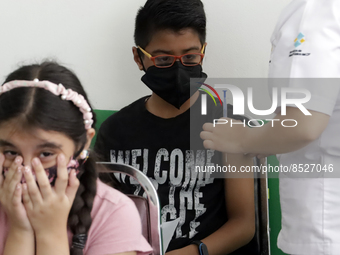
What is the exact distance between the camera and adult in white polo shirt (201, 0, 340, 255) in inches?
32.9

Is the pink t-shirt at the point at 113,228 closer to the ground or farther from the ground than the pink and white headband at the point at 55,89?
closer to the ground

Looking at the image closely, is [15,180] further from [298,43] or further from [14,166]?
[298,43]

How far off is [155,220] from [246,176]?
1.42ft

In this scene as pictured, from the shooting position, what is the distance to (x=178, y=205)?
1288mm

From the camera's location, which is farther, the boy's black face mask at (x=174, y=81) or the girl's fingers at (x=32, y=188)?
the boy's black face mask at (x=174, y=81)

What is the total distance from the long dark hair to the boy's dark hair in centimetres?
45

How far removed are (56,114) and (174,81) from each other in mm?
501

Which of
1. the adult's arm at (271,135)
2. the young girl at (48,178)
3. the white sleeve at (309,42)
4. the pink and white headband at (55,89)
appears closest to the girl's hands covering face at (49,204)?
the young girl at (48,178)

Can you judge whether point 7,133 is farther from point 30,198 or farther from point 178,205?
point 178,205

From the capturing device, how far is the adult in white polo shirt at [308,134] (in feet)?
2.74

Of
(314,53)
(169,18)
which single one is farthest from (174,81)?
(314,53)

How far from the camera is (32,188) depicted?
87 centimetres

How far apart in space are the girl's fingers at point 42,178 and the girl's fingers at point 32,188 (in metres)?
0.01

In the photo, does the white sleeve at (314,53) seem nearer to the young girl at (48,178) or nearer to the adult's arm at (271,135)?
the adult's arm at (271,135)
